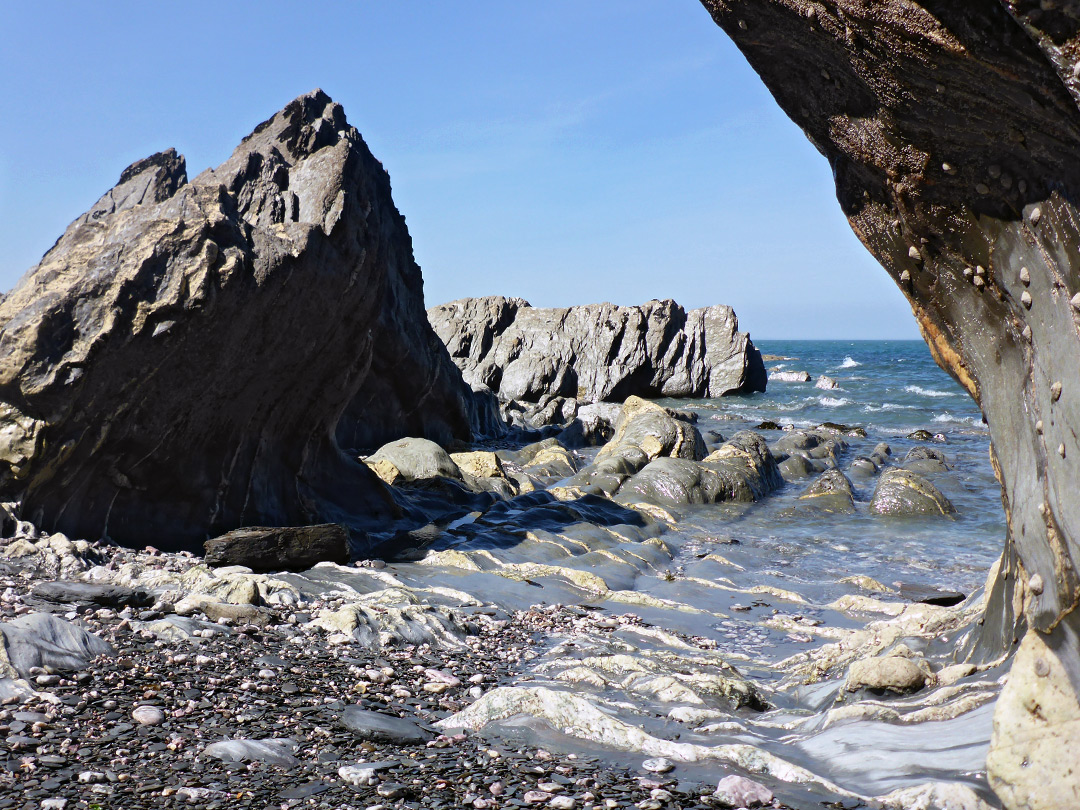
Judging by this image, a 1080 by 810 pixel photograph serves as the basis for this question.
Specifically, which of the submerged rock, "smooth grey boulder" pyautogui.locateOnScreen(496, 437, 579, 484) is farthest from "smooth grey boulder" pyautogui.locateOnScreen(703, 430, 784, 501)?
the submerged rock

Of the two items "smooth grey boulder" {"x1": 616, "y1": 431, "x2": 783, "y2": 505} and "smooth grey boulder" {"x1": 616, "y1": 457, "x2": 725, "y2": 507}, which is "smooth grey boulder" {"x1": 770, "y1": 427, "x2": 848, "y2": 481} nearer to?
"smooth grey boulder" {"x1": 616, "y1": 431, "x2": 783, "y2": 505}

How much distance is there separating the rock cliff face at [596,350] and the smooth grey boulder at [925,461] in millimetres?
23471

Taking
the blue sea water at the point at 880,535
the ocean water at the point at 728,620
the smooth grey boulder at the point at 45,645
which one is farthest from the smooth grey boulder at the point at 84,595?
the blue sea water at the point at 880,535

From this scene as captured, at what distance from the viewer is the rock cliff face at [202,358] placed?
726cm

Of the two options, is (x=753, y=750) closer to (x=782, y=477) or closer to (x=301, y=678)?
(x=301, y=678)

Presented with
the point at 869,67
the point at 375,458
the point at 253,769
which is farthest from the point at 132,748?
the point at 375,458

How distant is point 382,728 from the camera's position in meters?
3.91

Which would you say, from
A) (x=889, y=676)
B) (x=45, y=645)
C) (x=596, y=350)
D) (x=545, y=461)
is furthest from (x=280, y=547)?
(x=596, y=350)

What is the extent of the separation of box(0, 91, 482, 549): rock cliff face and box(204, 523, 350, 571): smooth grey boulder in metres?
0.83

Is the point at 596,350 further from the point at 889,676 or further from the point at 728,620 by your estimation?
the point at 889,676

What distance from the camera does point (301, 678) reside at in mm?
4797

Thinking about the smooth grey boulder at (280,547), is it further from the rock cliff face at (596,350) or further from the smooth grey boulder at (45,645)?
the rock cliff face at (596,350)

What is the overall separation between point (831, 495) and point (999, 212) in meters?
12.4

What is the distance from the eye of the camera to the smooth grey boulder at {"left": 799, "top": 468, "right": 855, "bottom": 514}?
47.2 ft
